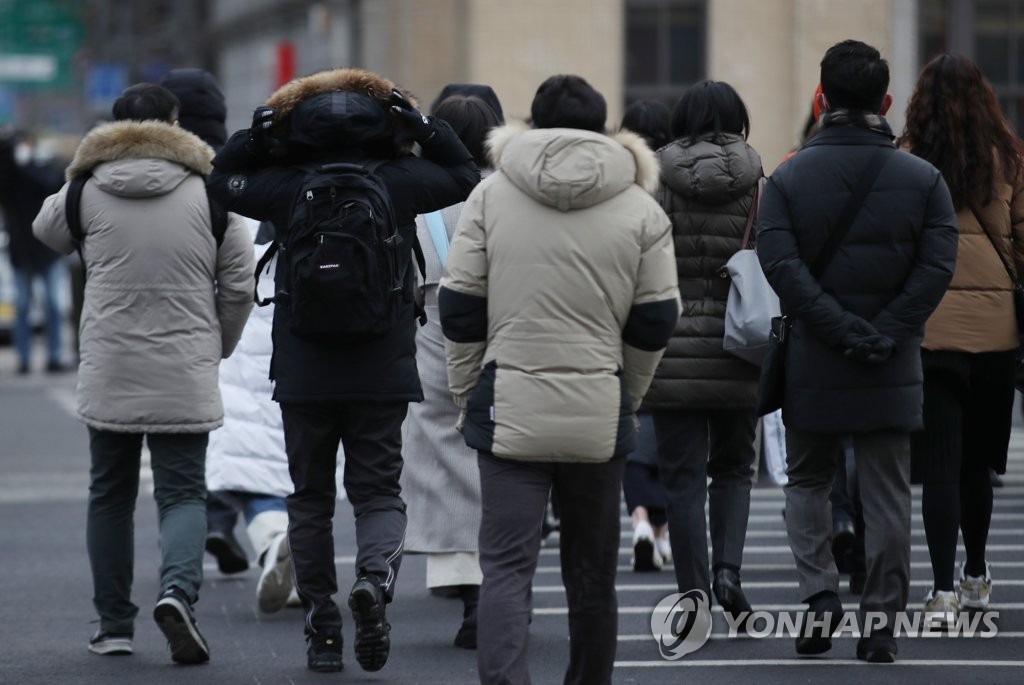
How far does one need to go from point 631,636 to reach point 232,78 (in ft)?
103

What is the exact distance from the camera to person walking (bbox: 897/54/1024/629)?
22.2ft

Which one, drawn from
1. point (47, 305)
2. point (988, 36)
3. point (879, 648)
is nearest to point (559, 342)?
point (879, 648)

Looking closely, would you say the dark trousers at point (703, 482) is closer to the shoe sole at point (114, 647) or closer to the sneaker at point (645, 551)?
the sneaker at point (645, 551)

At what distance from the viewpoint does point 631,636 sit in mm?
7027

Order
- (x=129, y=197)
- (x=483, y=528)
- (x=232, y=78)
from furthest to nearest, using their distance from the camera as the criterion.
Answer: (x=232, y=78) → (x=129, y=197) → (x=483, y=528)

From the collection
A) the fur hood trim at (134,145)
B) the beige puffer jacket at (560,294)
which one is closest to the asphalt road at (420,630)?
the beige puffer jacket at (560,294)

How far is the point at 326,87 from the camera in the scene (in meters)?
6.12

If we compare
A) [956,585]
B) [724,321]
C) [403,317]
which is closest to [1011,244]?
[724,321]

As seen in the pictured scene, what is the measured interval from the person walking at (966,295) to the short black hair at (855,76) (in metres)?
0.59

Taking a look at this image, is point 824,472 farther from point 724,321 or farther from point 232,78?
point 232,78

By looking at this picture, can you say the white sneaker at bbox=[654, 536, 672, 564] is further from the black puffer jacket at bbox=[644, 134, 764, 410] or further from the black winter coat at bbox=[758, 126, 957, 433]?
the black winter coat at bbox=[758, 126, 957, 433]

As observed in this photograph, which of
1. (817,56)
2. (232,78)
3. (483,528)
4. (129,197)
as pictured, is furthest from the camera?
(232,78)

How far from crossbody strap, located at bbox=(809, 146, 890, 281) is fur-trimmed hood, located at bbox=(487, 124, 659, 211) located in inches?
43.0

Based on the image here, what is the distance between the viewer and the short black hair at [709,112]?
6945 millimetres
